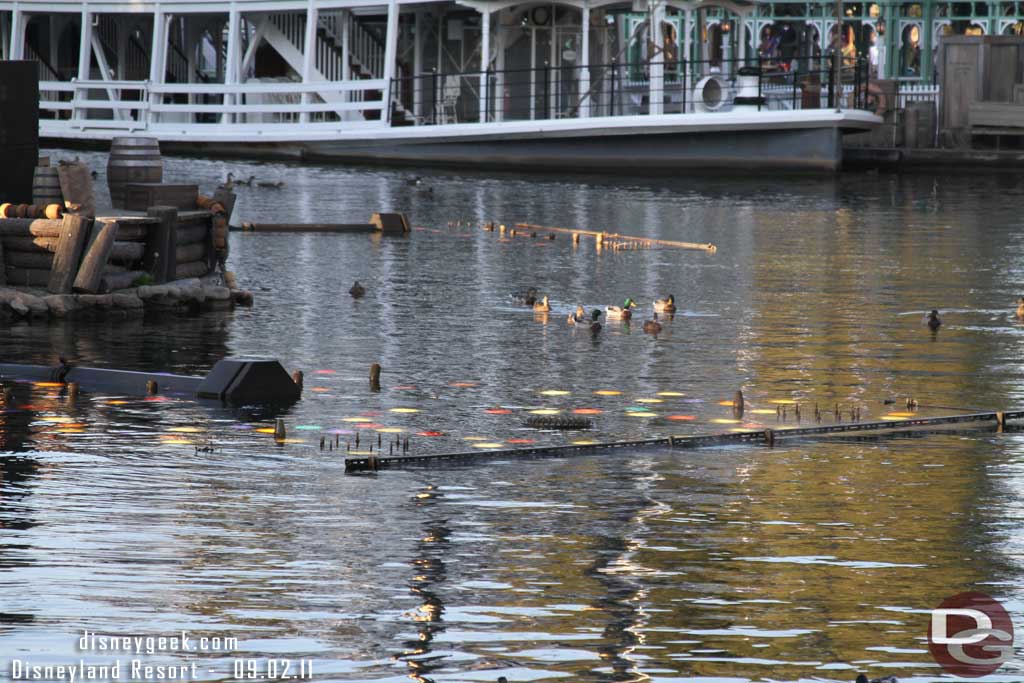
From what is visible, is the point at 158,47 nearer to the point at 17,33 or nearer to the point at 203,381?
the point at 17,33

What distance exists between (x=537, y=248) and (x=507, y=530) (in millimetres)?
17189

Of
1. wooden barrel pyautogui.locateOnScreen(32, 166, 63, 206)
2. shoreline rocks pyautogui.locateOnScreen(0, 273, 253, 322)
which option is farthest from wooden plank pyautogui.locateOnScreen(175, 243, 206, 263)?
wooden barrel pyautogui.locateOnScreen(32, 166, 63, 206)

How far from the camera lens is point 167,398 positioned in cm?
1477

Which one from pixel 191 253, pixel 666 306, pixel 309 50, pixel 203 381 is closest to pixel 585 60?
pixel 309 50

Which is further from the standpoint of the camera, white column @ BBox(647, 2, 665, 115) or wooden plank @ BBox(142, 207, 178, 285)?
white column @ BBox(647, 2, 665, 115)

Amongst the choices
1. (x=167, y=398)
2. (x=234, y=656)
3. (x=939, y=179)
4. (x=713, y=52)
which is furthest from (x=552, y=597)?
(x=713, y=52)

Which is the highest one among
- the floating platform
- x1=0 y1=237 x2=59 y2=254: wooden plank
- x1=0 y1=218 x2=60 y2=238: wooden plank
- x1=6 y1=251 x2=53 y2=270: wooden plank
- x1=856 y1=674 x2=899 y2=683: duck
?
x1=0 y1=218 x2=60 y2=238: wooden plank

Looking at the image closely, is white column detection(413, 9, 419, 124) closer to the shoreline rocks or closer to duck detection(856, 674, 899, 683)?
the shoreline rocks

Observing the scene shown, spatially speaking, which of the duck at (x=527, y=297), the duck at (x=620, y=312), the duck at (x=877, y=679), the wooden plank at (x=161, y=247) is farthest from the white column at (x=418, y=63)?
the duck at (x=877, y=679)

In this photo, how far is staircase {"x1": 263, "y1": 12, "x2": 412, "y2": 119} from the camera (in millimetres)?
50562

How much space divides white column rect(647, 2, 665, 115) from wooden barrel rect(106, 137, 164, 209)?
75.3 ft

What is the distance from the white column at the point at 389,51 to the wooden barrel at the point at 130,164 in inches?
967

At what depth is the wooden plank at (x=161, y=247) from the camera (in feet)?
65.8

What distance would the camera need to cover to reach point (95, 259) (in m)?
19.1
